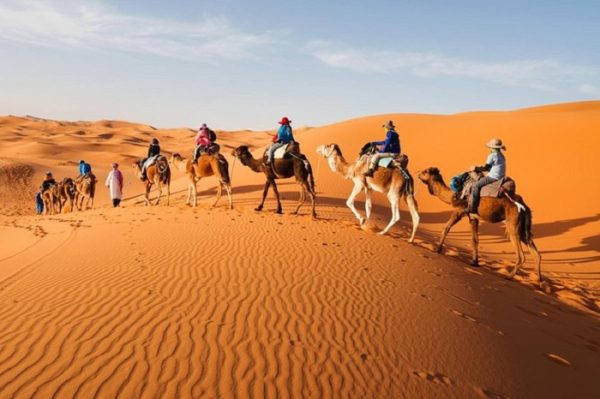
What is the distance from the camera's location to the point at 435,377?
14.3 feet

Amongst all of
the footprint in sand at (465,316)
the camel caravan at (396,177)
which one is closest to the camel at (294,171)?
the camel caravan at (396,177)

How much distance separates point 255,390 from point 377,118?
107 feet

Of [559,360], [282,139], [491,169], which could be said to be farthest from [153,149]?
[559,360]

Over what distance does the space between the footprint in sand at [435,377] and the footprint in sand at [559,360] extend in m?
1.85

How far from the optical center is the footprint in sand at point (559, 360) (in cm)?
517

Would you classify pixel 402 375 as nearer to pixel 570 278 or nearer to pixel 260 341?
pixel 260 341

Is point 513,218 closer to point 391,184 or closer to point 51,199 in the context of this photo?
point 391,184

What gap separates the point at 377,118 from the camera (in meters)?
34.6

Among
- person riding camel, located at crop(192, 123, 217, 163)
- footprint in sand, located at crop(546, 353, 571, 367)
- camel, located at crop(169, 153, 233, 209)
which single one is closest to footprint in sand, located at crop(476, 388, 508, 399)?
footprint in sand, located at crop(546, 353, 571, 367)

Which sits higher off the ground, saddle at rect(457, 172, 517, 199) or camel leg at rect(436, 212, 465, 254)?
saddle at rect(457, 172, 517, 199)

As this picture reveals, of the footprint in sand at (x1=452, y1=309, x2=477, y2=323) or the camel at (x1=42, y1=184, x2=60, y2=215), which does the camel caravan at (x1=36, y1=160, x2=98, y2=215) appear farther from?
the footprint in sand at (x1=452, y1=309, x2=477, y2=323)

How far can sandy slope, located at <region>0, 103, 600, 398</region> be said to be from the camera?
13.3 feet

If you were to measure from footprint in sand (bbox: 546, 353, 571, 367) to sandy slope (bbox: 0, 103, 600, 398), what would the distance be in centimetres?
2

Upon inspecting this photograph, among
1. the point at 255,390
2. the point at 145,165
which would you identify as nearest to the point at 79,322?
the point at 255,390
